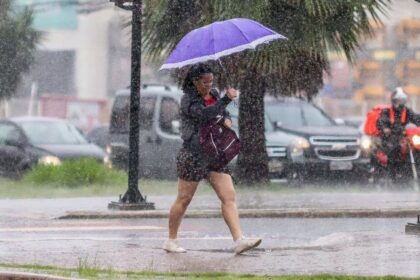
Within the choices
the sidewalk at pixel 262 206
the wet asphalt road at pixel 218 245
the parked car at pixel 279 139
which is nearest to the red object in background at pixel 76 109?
the parked car at pixel 279 139

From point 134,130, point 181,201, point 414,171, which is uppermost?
point 134,130

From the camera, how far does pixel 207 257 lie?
11688 mm

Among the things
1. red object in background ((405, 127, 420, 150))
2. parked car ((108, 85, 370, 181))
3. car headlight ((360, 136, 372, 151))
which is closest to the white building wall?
parked car ((108, 85, 370, 181))

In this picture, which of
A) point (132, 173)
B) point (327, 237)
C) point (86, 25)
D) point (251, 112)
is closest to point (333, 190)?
point (251, 112)

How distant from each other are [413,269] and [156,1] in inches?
437

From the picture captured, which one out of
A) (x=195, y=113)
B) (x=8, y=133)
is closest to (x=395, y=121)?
(x=8, y=133)

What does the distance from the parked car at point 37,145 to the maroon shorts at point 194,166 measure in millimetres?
13817

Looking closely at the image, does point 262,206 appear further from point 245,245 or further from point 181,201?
point 245,245

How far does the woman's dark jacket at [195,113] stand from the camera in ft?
39.1

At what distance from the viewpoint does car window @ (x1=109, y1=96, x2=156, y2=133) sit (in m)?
27.9

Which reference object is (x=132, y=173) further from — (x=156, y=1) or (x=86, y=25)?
(x=86, y=25)

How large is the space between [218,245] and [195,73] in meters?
1.79

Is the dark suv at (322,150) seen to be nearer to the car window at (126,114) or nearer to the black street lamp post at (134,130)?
the car window at (126,114)

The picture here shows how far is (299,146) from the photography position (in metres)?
26.3
